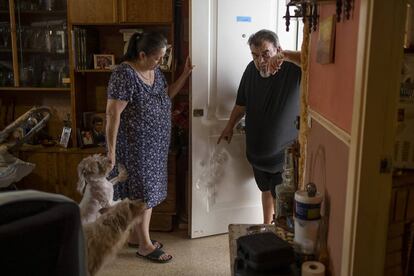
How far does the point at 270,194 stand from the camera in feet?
9.74

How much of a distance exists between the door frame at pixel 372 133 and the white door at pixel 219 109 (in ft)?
6.18

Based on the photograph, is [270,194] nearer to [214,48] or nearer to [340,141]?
[214,48]

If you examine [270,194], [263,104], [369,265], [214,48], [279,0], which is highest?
[279,0]

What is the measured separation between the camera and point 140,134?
2674 mm

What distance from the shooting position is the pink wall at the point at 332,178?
4.39 feet

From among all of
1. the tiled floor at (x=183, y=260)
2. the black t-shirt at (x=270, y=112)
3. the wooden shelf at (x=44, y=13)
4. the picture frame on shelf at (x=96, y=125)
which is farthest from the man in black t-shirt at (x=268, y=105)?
the wooden shelf at (x=44, y=13)

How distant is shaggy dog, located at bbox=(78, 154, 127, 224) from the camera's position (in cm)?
250

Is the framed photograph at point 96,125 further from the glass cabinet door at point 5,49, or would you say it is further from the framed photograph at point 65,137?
the glass cabinet door at point 5,49

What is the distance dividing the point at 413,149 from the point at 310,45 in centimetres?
75

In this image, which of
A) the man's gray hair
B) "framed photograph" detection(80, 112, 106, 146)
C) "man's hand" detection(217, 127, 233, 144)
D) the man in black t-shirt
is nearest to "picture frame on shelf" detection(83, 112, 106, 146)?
"framed photograph" detection(80, 112, 106, 146)

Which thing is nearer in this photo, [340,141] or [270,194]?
[340,141]

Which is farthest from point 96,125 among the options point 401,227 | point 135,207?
point 401,227

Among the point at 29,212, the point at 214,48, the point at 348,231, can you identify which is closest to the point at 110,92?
the point at 214,48

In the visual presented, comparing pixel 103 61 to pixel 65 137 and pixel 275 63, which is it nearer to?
pixel 65 137
